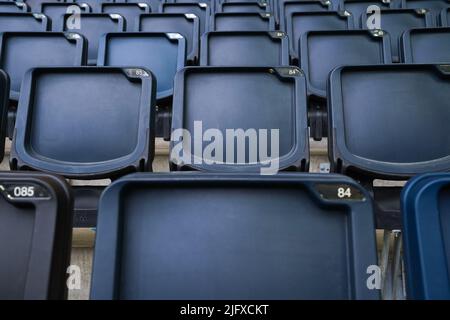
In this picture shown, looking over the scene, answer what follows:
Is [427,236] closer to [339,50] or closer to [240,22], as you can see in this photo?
[339,50]

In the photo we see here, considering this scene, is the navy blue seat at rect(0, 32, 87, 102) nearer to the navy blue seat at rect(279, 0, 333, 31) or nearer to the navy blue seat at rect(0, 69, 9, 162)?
Answer: the navy blue seat at rect(0, 69, 9, 162)

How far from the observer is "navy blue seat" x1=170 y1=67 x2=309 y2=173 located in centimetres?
57

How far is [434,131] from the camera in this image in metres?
0.58

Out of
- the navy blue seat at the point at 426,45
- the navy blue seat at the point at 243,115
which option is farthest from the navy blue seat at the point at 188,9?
the navy blue seat at the point at 243,115

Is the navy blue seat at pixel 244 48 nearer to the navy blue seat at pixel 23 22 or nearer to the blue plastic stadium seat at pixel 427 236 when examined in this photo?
the navy blue seat at pixel 23 22

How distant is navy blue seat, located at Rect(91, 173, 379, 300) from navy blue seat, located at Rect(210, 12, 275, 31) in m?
0.91

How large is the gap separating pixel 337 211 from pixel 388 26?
992 millimetres

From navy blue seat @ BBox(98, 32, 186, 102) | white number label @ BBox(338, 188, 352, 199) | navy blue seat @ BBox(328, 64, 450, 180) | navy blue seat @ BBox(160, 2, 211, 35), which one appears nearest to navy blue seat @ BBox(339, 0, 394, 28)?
navy blue seat @ BBox(160, 2, 211, 35)

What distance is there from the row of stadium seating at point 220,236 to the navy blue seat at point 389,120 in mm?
249

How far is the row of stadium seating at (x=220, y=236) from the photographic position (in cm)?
29

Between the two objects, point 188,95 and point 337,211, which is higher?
point 188,95

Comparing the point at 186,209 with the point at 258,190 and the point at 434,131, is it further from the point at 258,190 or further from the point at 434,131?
the point at 434,131

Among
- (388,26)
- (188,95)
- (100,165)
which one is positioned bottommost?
(100,165)

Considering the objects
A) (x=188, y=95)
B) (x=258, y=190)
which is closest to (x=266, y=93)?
(x=188, y=95)
